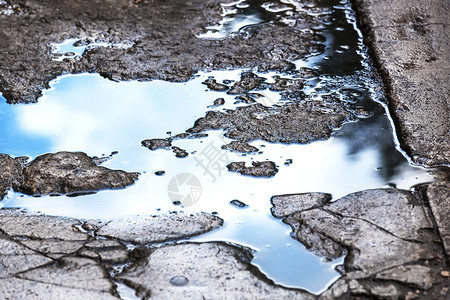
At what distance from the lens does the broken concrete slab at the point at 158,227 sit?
2314 millimetres

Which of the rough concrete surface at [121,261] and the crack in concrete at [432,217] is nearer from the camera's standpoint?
the rough concrete surface at [121,261]

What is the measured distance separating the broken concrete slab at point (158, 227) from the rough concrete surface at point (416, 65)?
1.00m

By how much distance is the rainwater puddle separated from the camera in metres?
2.37

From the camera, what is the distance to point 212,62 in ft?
11.8

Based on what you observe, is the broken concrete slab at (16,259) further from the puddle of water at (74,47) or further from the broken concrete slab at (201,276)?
the puddle of water at (74,47)

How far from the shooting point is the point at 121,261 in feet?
7.17

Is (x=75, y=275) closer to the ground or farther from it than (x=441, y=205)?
farther from it

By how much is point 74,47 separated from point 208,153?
140 centimetres

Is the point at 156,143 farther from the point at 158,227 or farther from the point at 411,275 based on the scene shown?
the point at 411,275

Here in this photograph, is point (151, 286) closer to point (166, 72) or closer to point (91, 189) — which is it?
point (91, 189)

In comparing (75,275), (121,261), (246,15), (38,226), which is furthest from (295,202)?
(246,15)

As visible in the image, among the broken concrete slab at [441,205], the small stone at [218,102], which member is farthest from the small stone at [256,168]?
the broken concrete slab at [441,205]

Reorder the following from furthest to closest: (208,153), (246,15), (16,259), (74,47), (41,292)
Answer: (246,15)
(74,47)
(208,153)
(16,259)
(41,292)

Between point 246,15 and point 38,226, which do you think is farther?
point 246,15
